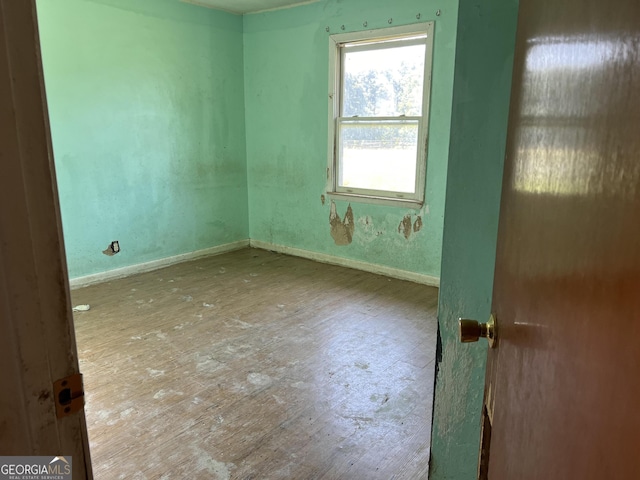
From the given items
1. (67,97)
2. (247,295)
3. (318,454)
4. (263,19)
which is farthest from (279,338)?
(263,19)

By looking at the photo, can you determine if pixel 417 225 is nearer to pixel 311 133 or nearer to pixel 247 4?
pixel 311 133

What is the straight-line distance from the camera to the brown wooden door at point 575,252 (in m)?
0.34

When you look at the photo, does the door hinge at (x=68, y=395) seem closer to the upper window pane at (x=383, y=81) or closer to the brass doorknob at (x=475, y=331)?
the brass doorknob at (x=475, y=331)

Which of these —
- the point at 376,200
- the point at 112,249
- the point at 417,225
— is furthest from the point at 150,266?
the point at 417,225

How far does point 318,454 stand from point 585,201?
1.67m

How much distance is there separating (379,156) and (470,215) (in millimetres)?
2964

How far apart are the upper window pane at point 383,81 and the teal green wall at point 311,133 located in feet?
0.61

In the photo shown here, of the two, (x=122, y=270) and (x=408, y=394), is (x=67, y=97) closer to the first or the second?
(x=122, y=270)

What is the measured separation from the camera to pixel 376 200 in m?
4.13

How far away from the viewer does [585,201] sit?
43 centimetres

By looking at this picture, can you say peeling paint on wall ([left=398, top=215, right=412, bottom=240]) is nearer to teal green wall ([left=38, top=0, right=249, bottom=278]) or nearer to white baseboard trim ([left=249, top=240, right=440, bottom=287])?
white baseboard trim ([left=249, top=240, right=440, bottom=287])

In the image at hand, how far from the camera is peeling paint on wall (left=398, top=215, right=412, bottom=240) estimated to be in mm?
3992

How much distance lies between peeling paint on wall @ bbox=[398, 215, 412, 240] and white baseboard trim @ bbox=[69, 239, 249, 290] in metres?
2.06

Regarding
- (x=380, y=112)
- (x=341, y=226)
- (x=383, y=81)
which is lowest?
(x=341, y=226)
